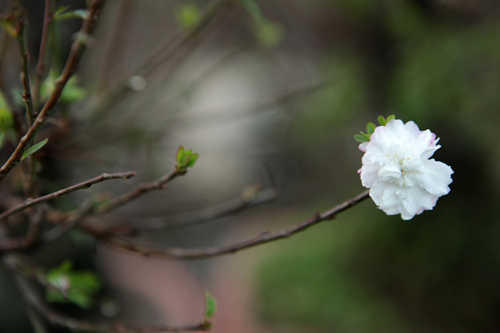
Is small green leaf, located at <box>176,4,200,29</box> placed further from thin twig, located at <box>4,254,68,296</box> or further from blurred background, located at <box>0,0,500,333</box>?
thin twig, located at <box>4,254,68,296</box>

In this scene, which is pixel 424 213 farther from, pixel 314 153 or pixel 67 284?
pixel 67 284

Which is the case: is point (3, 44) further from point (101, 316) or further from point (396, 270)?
point (396, 270)

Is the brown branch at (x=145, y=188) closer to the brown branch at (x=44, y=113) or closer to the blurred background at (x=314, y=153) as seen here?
the brown branch at (x=44, y=113)

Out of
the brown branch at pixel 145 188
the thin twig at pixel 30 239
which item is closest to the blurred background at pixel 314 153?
the thin twig at pixel 30 239

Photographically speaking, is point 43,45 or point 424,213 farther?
point 424,213

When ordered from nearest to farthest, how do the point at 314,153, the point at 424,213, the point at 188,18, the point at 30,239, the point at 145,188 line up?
1. the point at 145,188
2. the point at 30,239
3. the point at 188,18
4. the point at 424,213
5. the point at 314,153

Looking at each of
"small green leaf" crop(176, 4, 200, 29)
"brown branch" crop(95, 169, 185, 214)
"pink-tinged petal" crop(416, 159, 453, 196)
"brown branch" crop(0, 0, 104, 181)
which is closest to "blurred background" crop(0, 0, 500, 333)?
"small green leaf" crop(176, 4, 200, 29)

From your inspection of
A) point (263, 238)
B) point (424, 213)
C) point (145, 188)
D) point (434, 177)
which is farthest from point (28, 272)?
point (424, 213)
